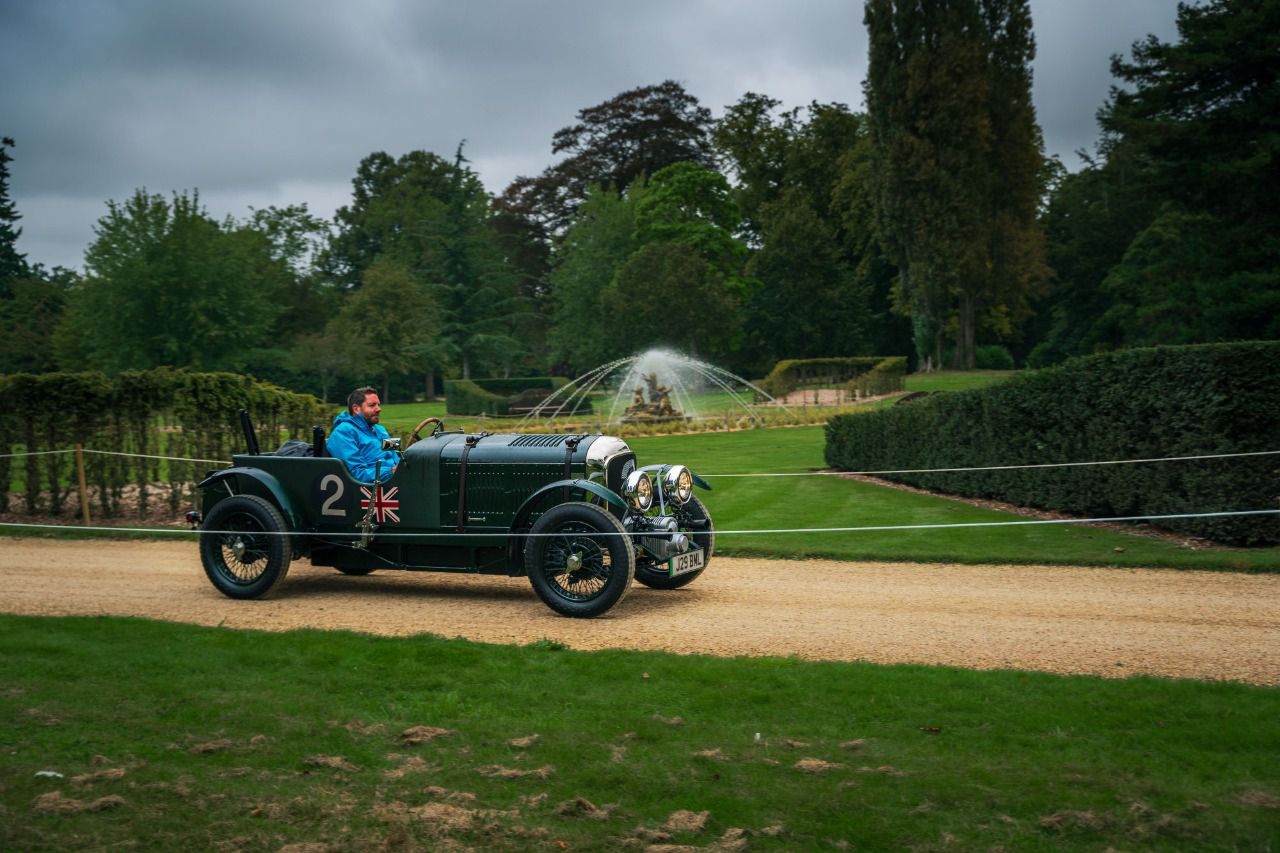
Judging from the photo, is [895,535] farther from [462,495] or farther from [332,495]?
[332,495]

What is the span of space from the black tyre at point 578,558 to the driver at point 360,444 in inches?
75.6

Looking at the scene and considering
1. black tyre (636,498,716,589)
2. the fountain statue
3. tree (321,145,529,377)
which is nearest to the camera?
black tyre (636,498,716,589)

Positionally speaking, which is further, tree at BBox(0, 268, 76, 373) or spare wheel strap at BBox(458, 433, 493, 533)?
tree at BBox(0, 268, 76, 373)

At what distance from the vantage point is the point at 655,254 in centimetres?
5478

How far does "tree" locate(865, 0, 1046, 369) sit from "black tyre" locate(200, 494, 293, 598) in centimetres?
4533

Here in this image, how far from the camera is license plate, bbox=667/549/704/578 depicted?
965 centimetres

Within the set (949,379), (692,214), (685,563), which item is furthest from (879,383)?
(685,563)

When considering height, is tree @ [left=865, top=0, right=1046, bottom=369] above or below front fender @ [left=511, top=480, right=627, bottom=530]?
above

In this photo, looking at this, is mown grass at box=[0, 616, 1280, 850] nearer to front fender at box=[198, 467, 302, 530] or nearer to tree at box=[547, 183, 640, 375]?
front fender at box=[198, 467, 302, 530]

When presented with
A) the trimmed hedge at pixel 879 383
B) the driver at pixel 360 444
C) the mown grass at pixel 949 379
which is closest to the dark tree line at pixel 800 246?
the mown grass at pixel 949 379

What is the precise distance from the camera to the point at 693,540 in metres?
10.4

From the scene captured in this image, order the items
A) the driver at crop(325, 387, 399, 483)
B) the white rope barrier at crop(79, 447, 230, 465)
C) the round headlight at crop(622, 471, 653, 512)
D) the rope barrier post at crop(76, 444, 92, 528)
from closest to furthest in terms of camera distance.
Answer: the round headlight at crop(622, 471, 653, 512)
the driver at crop(325, 387, 399, 483)
the rope barrier post at crop(76, 444, 92, 528)
the white rope barrier at crop(79, 447, 230, 465)

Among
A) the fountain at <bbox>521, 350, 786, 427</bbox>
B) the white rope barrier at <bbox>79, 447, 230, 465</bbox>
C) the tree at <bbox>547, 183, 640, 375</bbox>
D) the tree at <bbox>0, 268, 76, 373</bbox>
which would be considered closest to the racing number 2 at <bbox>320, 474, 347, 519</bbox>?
the white rope barrier at <bbox>79, 447, 230, 465</bbox>

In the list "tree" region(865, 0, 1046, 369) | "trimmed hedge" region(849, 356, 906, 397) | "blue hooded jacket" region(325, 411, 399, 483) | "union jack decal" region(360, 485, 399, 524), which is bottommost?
"union jack decal" region(360, 485, 399, 524)
